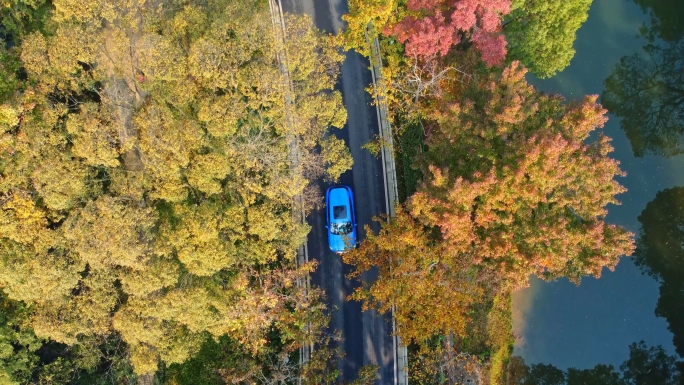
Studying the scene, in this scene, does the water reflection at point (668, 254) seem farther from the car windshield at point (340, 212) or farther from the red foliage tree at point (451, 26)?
the car windshield at point (340, 212)

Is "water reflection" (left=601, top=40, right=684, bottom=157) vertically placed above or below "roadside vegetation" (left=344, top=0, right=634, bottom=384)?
above

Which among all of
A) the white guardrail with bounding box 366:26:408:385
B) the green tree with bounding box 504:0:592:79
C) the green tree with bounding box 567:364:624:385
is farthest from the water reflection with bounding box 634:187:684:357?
the white guardrail with bounding box 366:26:408:385

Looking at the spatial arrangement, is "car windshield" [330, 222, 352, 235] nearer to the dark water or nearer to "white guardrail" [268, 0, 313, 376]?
"white guardrail" [268, 0, 313, 376]

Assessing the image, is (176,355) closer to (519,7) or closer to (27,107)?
(27,107)

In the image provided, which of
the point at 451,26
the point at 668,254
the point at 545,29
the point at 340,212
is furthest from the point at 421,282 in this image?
the point at 668,254

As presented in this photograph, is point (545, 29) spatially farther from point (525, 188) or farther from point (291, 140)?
point (291, 140)
